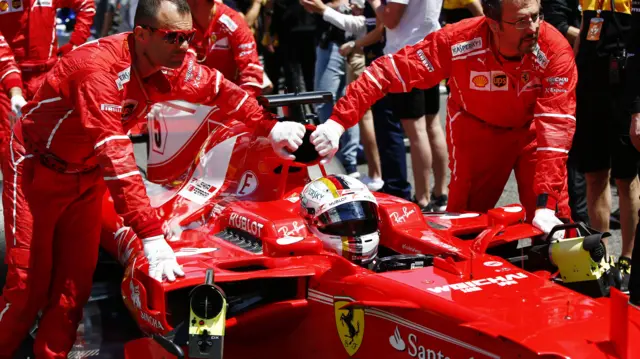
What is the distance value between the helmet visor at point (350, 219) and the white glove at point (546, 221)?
35.7 inches

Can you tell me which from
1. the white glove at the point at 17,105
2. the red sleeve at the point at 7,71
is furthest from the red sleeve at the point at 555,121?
the red sleeve at the point at 7,71

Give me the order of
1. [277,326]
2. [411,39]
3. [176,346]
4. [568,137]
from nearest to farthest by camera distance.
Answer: [176,346] < [277,326] < [568,137] < [411,39]

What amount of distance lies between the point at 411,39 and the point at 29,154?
11.1 ft

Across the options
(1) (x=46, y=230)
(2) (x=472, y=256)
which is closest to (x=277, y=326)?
(2) (x=472, y=256)

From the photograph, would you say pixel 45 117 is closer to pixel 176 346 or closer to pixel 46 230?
pixel 46 230

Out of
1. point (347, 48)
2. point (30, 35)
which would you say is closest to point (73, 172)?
point (30, 35)

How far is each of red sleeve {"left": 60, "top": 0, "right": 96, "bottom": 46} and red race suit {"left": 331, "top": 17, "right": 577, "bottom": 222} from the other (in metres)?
3.14

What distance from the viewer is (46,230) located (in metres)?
4.99

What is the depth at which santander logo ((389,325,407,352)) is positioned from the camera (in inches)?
161

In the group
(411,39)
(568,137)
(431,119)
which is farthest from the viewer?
(431,119)

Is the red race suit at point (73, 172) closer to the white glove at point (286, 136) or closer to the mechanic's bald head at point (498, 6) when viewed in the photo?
the white glove at point (286, 136)

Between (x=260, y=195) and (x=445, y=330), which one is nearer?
(x=445, y=330)

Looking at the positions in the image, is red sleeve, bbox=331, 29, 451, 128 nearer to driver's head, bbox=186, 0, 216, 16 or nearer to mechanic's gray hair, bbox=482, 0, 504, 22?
mechanic's gray hair, bbox=482, 0, 504, 22

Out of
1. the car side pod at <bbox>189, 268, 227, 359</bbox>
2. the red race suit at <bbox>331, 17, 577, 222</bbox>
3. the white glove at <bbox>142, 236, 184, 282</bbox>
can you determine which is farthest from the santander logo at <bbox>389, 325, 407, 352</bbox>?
the red race suit at <bbox>331, 17, 577, 222</bbox>
